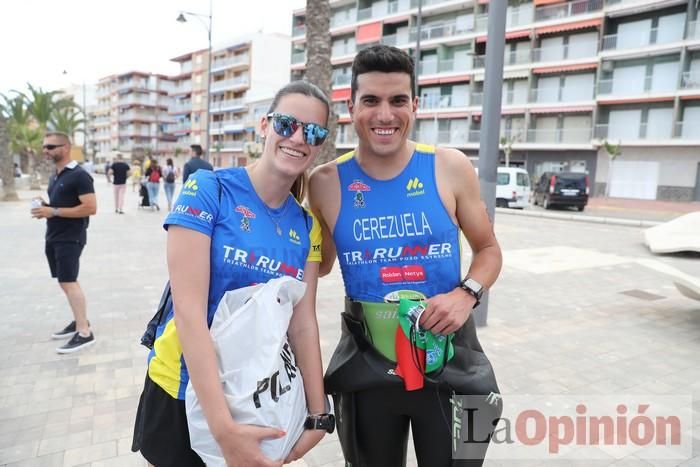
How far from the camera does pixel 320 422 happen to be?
163 centimetres

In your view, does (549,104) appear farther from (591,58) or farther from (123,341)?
(123,341)

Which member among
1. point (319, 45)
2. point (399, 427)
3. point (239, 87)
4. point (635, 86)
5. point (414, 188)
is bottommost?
point (399, 427)

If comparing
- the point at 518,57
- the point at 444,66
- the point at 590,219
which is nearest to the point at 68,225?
the point at 590,219

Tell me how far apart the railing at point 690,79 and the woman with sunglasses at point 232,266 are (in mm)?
33441

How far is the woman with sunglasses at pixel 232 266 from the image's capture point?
1404 millimetres

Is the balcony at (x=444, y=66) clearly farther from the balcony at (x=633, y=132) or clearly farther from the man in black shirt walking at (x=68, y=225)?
the man in black shirt walking at (x=68, y=225)

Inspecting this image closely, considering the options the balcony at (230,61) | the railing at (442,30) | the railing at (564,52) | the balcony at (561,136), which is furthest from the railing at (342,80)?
the balcony at (230,61)

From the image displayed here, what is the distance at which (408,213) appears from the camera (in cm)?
182

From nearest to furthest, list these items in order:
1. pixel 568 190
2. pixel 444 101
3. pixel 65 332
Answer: pixel 65 332 < pixel 568 190 < pixel 444 101

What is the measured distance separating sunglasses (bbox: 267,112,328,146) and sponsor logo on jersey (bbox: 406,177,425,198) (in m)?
0.41

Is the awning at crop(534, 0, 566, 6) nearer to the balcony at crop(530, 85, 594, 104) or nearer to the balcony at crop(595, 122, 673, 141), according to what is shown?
the balcony at crop(530, 85, 594, 104)

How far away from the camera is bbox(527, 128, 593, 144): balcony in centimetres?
3172

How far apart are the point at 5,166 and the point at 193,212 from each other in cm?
2052

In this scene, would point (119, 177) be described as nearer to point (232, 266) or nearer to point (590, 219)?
point (232, 266)
